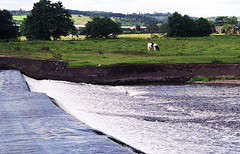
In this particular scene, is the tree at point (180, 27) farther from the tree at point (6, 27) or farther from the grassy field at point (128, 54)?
the grassy field at point (128, 54)

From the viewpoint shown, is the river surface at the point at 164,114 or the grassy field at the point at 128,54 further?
the grassy field at the point at 128,54

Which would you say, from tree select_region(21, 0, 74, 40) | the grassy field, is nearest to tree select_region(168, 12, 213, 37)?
tree select_region(21, 0, 74, 40)

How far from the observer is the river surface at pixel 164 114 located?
1088 centimetres

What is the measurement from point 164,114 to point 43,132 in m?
7.00

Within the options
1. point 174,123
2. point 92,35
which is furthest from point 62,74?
point 92,35

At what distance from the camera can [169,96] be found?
70.0 feet

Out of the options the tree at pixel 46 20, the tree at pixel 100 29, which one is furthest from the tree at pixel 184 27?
the tree at pixel 46 20

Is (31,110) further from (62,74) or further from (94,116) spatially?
(62,74)

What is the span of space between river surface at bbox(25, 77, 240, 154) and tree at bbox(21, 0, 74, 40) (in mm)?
58167

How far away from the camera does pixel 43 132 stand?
33.0 feet

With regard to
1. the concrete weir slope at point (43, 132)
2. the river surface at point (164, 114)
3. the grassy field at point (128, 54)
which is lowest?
the river surface at point (164, 114)

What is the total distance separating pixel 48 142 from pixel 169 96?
1327cm

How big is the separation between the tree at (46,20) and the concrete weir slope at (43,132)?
223 feet

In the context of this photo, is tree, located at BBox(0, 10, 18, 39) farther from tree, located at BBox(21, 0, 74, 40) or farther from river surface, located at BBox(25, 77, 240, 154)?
river surface, located at BBox(25, 77, 240, 154)
